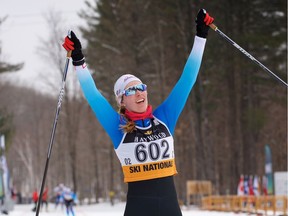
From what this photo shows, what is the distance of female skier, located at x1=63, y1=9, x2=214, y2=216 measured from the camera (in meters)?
5.27

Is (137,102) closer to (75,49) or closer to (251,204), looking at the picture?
(75,49)

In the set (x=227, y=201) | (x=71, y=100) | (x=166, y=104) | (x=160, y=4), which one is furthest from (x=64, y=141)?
(x=166, y=104)

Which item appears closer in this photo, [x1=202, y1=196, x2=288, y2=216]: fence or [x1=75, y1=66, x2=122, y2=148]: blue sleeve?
[x1=75, y1=66, x2=122, y2=148]: blue sleeve

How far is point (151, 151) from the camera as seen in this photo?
5.30 m


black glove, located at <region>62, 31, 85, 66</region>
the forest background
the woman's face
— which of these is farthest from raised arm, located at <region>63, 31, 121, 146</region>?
the forest background

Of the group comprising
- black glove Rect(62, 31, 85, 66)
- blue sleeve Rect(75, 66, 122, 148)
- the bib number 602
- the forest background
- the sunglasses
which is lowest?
the bib number 602

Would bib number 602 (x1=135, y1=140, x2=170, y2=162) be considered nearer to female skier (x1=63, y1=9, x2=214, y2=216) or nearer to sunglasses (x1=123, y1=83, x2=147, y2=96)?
female skier (x1=63, y1=9, x2=214, y2=216)

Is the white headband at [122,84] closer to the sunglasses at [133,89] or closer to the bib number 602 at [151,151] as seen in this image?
the sunglasses at [133,89]

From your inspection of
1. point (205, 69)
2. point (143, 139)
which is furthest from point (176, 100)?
point (205, 69)

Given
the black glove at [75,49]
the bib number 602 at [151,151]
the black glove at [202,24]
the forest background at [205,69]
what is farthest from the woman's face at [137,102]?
the forest background at [205,69]

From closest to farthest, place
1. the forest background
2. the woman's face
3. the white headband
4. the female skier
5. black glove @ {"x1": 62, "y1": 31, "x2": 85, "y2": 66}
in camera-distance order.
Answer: the female skier
the woman's face
the white headband
black glove @ {"x1": 62, "y1": 31, "x2": 85, "y2": 66}
the forest background

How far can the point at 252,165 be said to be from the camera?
44.9 m

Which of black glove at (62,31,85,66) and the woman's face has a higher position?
black glove at (62,31,85,66)

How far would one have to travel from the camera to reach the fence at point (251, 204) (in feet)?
82.9
